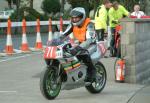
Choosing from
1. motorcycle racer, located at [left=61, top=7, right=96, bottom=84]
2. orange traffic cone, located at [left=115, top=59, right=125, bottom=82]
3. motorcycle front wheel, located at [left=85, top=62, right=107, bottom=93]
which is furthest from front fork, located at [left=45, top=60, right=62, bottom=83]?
orange traffic cone, located at [left=115, top=59, right=125, bottom=82]

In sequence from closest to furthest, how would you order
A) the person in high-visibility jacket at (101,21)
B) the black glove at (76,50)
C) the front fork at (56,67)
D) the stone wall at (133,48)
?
1. the front fork at (56,67)
2. the black glove at (76,50)
3. the stone wall at (133,48)
4. the person in high-visibility jacket at (101,21)

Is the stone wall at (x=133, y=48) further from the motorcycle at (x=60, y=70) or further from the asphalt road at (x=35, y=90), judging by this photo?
the motorcycle at (x=60, y=70)

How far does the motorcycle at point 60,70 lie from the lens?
9234 millimetres

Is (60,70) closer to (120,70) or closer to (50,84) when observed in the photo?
(50,84)

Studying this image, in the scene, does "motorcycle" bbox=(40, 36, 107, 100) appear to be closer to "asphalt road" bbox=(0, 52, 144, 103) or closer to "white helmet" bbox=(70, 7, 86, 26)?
"asphalt road" bbox=(0, 52, 144, 103)

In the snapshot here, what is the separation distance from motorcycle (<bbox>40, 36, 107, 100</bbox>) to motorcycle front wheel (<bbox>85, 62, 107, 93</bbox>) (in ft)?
1.18

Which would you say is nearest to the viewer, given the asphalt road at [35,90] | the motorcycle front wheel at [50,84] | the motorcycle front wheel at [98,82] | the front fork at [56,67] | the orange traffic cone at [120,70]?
the motorcycle front wheel at [50,84]

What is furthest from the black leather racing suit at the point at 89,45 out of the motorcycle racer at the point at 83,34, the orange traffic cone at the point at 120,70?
the orange traffic cone at the point at 120,70

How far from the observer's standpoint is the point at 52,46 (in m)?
9.34

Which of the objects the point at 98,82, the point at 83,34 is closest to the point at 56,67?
the point at 83,34

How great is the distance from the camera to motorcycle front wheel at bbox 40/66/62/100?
30.2 ft

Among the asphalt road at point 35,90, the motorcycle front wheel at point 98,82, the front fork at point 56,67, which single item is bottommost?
the asphalt road at point 35,90

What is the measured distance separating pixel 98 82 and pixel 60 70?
4.30 feet

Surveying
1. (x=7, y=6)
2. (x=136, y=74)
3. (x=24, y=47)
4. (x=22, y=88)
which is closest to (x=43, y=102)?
(x=22, y=88)
